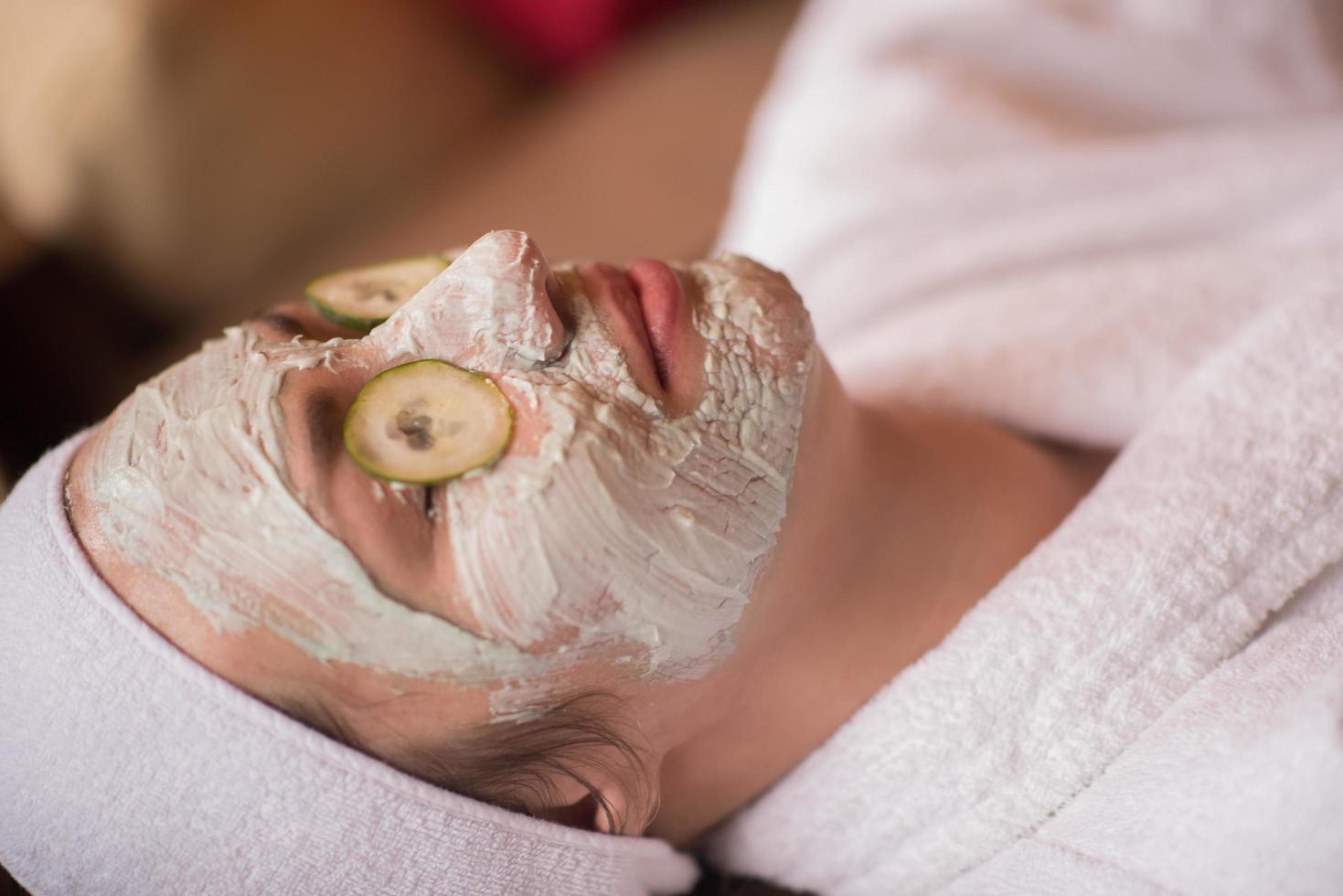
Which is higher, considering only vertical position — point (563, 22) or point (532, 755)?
point (563, 22)

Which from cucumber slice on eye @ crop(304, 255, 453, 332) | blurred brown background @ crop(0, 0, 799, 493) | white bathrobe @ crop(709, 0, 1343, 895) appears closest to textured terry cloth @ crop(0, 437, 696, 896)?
cucumber slice on eye @ crop(304, 255, 453, 332)

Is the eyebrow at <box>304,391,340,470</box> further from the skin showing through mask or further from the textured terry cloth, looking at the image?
the textured terry cloth

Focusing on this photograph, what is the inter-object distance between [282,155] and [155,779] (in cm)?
127

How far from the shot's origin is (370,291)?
2.74 feet

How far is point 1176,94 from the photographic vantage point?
1.26 metres

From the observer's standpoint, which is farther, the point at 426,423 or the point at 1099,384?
the point at 1099,384

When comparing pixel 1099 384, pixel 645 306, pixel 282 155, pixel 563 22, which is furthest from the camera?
pixel 563 22

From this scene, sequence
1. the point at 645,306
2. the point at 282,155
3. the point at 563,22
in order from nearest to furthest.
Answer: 1. the point at 645,306
2. the point at 282,155
3. the point at 563,22

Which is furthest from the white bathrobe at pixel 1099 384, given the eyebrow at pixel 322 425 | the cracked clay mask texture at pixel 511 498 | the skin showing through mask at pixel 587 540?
the eyebrow at pixel 322 425

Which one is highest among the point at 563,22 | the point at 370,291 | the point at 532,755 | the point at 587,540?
the point at 563,22

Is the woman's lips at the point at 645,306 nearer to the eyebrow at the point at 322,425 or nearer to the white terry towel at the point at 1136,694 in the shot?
the eyebrow at the point at 322,425

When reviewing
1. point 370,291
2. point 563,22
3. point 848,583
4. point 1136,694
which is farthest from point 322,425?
point 563,22

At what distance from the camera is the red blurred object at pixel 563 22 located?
187 centimetres

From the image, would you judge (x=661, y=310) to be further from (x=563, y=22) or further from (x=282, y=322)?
(x=563, y=22)
